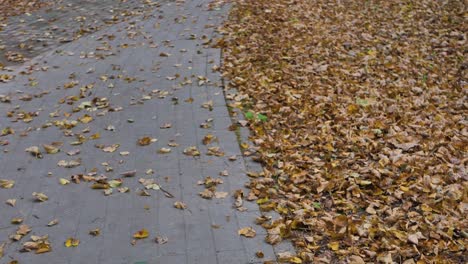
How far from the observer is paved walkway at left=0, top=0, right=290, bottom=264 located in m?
3.81

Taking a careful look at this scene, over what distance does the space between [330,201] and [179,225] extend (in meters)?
1.28

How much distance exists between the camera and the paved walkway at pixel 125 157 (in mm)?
3811

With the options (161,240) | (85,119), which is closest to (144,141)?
(85,119)

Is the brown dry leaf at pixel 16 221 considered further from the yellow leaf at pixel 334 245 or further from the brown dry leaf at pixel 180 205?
the yellow leaf at pixel 334 245

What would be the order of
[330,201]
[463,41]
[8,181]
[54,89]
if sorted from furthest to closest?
[463,41], [54,89], [8,181], [330,201]

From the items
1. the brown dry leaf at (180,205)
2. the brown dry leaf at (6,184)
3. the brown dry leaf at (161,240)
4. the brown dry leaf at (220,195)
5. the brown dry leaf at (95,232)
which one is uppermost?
the brown dry leaf at (161,240)

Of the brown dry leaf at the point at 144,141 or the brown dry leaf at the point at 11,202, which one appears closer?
the brown dry leaf at the point at 11,202

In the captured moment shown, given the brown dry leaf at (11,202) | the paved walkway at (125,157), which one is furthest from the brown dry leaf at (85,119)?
the brown dry leaf at (11,202)

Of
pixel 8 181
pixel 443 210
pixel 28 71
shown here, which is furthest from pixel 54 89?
pixel 443 210

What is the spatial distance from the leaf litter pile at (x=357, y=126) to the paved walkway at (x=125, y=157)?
1.11 ft

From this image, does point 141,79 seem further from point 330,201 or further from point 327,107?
point 330,201

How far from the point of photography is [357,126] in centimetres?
557

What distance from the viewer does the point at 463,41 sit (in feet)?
27.9

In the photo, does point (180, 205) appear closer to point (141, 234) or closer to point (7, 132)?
point (141, 234)
